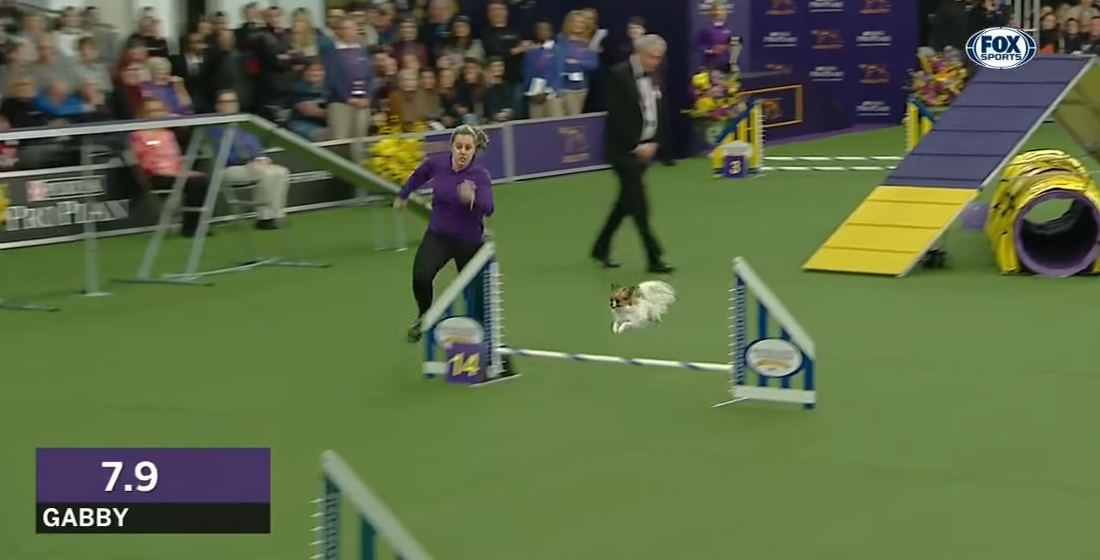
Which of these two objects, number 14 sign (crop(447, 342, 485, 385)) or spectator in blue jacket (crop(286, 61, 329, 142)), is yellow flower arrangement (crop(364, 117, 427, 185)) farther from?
number 14 sign (crop(447, 342, 485, 385))

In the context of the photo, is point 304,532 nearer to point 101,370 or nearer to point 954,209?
point 101,370

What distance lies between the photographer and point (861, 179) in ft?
66.2

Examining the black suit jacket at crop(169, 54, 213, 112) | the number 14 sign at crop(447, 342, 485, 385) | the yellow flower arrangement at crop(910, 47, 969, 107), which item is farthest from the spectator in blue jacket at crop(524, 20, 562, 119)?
the number 14 sign at crop(447, 342, 485, 385)

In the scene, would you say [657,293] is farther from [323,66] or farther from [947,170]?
[323,66]

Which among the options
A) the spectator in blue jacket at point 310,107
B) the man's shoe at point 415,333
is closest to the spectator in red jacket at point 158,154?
the spectator in blue jacket at point 310,107

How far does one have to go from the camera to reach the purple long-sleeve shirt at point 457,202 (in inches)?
411

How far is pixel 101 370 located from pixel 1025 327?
5.65 m

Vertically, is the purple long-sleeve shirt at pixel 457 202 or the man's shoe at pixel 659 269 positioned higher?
the purple long-sleeve shirt at pixel 457 202

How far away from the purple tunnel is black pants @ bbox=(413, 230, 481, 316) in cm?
454

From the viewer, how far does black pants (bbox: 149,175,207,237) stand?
15969 mm

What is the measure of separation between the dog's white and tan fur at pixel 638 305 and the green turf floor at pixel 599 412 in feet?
1.09

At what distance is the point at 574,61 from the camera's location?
72.3ft

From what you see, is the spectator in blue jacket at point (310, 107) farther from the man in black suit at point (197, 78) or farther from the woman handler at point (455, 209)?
the woman handler at point (455, 209)

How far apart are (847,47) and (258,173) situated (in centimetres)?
1374
